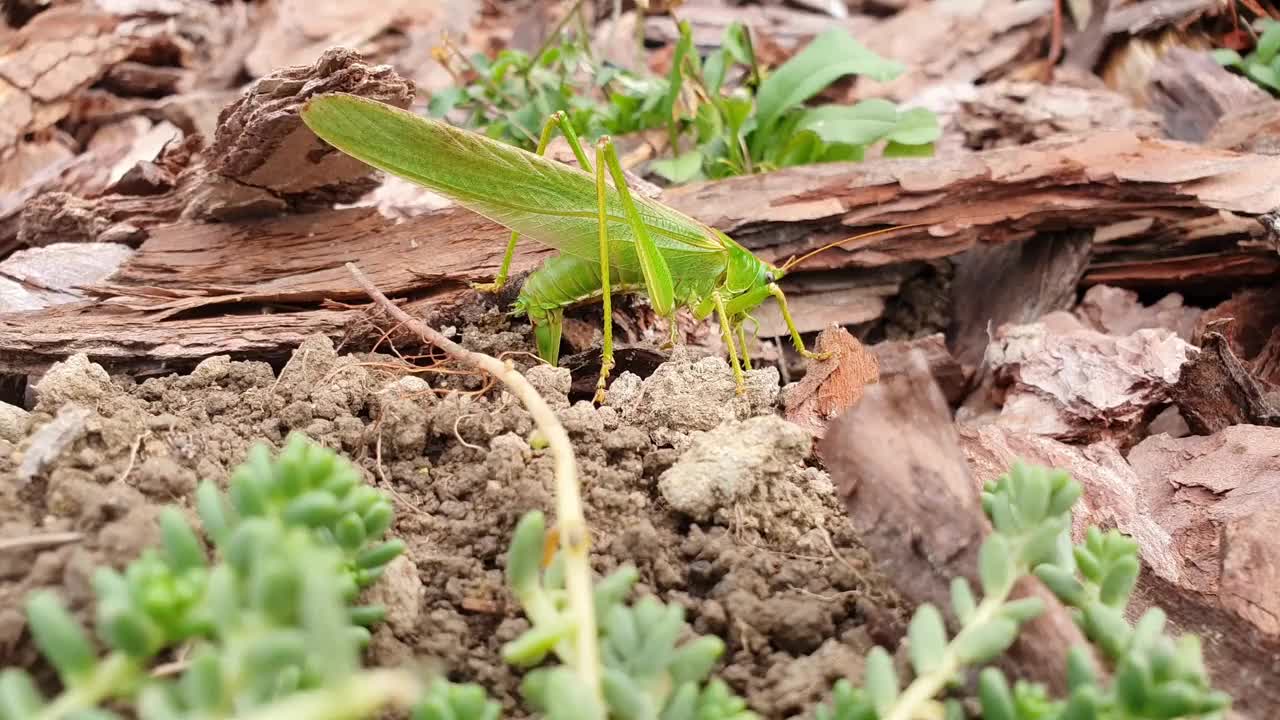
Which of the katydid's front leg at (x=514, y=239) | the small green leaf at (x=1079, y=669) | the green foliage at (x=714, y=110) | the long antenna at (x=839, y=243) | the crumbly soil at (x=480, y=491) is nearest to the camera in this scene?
the small green leaf at (x=1079, y=669)

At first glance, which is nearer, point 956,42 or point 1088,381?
point 1088,381

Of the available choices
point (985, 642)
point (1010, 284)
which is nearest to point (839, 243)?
point (1010, 284)

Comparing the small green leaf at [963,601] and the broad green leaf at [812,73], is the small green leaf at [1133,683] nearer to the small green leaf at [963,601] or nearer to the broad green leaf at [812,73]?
the small green leaf at [963,601]

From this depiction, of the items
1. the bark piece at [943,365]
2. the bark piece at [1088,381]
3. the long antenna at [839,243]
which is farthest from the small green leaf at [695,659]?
the long antenna at [839,243]

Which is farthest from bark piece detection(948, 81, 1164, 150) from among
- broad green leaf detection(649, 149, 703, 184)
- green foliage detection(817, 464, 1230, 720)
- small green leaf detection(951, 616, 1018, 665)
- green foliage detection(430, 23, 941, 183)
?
small green leaf detection(951, 616, 1018, 665)

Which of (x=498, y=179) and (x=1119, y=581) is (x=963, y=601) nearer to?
(x=1119, y=581)

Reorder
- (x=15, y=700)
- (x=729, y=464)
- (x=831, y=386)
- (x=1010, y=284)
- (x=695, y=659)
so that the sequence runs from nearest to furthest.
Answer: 1. (x=15, y=700)
2. (x=695, y=659)
3. (x=729, y=464)
4. (x=831, y=386)
5. (x=1010, y=284)
